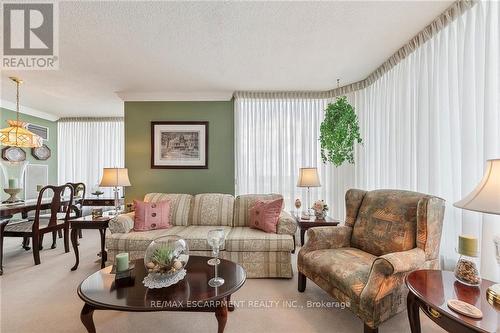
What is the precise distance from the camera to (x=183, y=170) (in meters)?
3.91

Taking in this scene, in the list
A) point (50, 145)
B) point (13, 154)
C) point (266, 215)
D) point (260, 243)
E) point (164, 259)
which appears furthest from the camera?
point (50, 145)

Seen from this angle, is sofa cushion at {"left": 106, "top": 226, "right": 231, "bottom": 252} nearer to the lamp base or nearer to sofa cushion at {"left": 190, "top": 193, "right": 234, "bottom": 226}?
sofa cushion at {"left": 190, "top": 193, "right": 234, "bottom": 226}

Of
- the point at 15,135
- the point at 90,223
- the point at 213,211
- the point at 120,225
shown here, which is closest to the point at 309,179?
the point at 213,211

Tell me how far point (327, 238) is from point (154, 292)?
5.34 feet

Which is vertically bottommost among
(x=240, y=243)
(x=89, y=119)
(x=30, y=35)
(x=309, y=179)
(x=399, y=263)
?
(x=240, y=243)

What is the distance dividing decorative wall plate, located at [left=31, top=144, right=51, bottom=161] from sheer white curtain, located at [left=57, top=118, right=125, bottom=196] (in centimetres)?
29

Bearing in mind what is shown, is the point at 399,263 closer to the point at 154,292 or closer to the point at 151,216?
the point at 154,292

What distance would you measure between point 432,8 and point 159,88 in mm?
3499

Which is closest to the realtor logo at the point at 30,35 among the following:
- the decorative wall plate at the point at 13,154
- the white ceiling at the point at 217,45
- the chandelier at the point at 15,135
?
the white ceiling at the point at 217,45

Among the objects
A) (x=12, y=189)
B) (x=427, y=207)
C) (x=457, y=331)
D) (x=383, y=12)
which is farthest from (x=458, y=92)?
(x=12, y=189)

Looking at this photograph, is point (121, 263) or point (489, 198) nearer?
point (489, 198)

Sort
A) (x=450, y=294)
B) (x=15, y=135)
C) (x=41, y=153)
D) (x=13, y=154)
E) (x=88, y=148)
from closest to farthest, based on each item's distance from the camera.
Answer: (x=450, y=294)
(x=15, y=135)
(x=13, y=154)
(x=41, y=153)
(x=88, y=148)

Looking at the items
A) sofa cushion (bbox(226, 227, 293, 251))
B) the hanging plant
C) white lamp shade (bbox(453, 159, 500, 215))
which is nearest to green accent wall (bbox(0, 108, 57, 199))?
sofa cushion (bbox(226, 227, 293, 251))

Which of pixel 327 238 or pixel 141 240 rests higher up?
pixel 327 238
